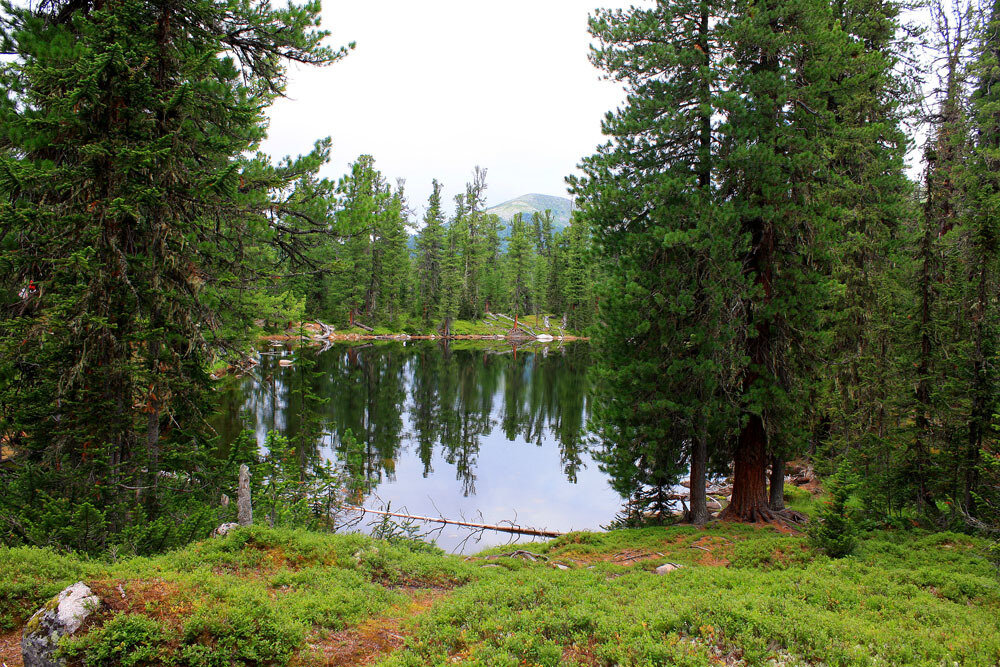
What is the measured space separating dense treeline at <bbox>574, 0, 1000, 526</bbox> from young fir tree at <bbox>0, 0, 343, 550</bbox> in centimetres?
655

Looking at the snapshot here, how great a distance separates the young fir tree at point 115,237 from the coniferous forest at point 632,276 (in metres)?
0.04

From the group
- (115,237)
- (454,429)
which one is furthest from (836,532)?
(454,429)

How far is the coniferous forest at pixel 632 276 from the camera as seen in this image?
6.14 meters

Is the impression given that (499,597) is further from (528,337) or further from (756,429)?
(528,337)

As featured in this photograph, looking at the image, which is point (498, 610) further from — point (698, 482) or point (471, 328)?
point (471, 328)

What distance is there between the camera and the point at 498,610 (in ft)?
17.5

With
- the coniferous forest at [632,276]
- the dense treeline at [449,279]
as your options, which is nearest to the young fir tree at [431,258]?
the dense treeline at [449,279]

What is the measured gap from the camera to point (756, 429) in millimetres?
10773

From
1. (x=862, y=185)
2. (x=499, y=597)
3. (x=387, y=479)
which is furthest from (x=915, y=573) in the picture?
(x=387, y=479)

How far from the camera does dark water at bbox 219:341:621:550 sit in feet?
50.9

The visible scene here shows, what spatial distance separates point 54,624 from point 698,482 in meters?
10.9

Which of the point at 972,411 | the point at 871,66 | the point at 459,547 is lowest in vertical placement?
the point at 459,547

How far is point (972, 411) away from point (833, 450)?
5.52 m

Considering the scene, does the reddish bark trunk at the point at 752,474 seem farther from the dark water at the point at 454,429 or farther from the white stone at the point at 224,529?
the white stone at the point at 224,529
